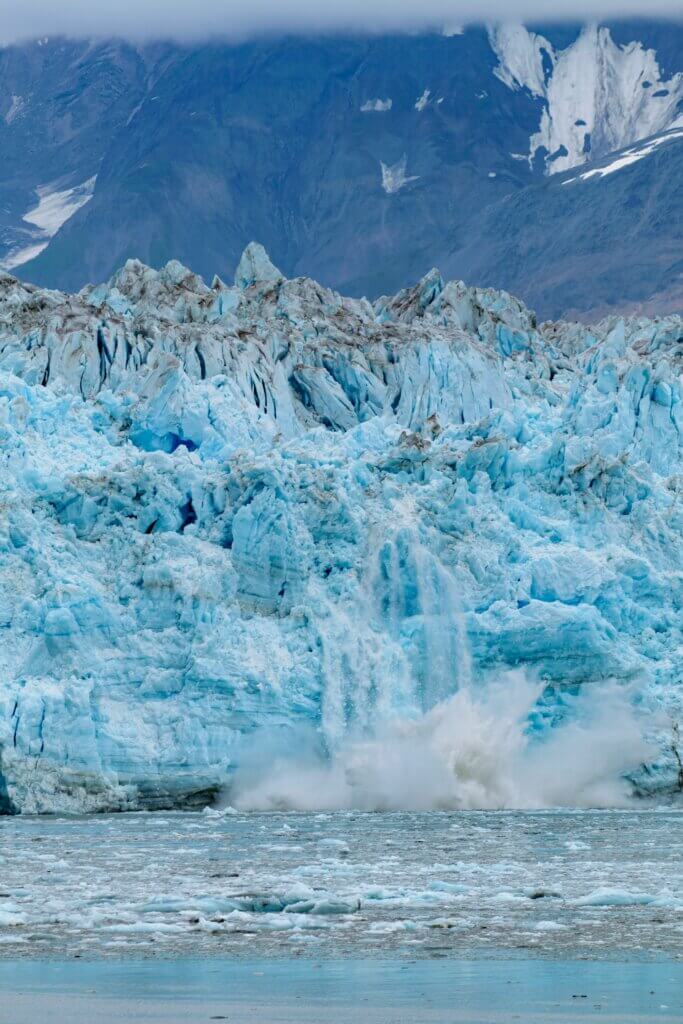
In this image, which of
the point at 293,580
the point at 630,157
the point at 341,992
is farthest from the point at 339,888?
the point at 630,157

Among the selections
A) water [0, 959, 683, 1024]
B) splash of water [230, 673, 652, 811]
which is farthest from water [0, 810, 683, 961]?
splash of water [230, 673, 652, 811]

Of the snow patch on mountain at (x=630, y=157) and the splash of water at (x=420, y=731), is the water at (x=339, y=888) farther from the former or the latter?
the snow patch on mountain at (x=630, y=157)

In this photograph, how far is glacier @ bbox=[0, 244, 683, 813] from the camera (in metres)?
24.1

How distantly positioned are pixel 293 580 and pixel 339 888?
10.9m

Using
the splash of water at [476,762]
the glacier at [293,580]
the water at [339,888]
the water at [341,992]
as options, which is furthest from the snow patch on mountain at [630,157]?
the water at [341,992]

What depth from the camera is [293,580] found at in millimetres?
25703

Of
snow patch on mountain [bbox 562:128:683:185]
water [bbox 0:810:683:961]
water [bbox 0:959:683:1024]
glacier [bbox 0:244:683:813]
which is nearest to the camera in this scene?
water [bbox 0:959:683:1024]

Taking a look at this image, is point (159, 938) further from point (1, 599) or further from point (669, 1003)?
point (1, 599)

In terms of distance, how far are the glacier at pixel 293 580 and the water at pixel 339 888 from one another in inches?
70.2

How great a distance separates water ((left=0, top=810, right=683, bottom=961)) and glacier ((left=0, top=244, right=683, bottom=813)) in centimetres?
→ 178

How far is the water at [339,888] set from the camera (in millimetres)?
12070

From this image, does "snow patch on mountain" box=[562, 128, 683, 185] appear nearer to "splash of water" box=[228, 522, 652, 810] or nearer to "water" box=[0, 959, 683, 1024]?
"splash of water" box=[228, 522, 652, 810]

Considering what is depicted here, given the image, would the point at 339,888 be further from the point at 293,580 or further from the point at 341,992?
the point at 293,580

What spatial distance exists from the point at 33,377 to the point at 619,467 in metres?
10.5
